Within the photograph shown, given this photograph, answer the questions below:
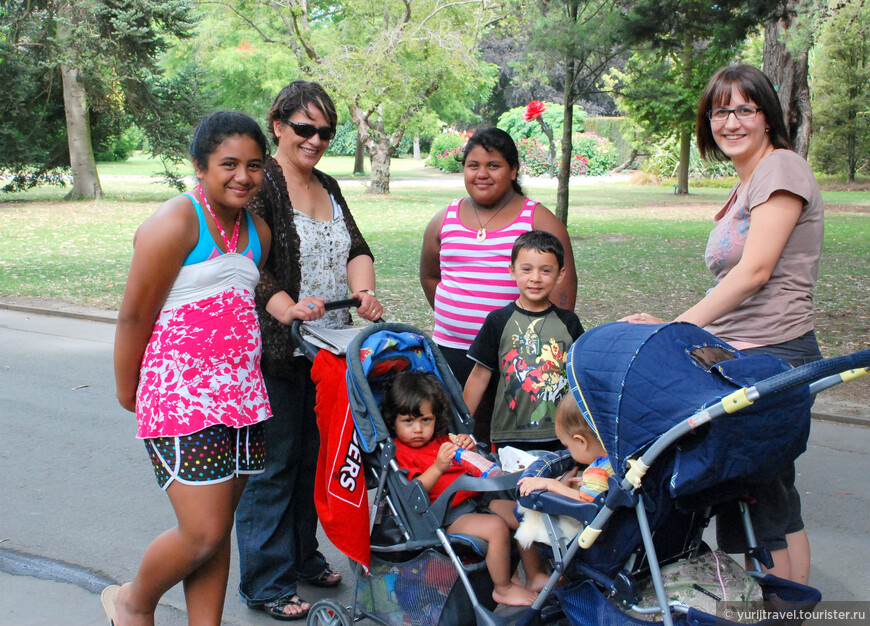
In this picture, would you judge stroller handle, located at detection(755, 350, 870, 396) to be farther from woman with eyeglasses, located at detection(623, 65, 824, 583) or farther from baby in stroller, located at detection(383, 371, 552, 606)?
baby in stroller, located at detection(383, 371, 552, 606)

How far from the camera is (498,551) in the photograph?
9.48 ft

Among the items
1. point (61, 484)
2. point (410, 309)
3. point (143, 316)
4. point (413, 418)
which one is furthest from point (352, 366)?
point (410, 309)

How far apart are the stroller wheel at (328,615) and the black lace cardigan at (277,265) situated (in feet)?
2.91

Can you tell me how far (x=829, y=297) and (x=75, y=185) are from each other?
21.6 metres

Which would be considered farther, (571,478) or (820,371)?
(571,478)

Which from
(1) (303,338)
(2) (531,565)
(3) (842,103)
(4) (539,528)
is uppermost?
(3) (842,103)

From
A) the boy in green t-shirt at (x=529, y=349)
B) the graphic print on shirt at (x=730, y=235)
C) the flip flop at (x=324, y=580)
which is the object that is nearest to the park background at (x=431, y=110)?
the boy in green t-shirt at (x=529, y=349)

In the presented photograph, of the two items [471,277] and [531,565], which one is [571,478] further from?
[471,277]

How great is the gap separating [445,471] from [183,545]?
3.02ft

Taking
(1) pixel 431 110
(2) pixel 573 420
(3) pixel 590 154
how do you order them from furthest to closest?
(3) pixel 590 154, (1) pixel 431 110, (2) pixel 573 420

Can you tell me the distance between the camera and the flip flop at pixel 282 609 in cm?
350

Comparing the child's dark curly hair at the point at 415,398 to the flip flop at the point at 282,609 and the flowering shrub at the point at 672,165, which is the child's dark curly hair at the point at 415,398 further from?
the flowering shrub at the point at 672,165

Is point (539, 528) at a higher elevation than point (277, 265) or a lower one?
lower

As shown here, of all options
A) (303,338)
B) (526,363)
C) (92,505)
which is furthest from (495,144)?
(92,505)
